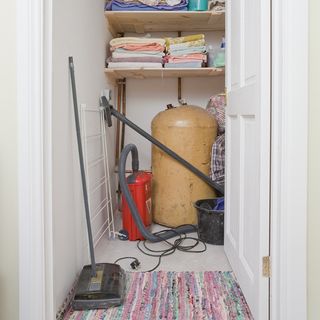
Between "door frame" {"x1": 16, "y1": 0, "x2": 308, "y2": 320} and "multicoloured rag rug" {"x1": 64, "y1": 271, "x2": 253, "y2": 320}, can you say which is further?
"multicoloured rag rug" {"x1": 64, "y1": 271, "x2": 253, "y2": 320}

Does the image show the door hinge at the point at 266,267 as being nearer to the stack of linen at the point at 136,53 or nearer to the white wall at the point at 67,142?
the white wall at the point at 67,142

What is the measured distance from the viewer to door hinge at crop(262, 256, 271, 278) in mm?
1320

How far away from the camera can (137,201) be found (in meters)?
2.53

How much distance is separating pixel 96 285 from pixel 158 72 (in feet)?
6.29

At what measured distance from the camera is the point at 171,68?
9.26 ft

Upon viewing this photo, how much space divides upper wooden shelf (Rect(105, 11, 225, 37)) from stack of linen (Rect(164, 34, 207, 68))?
0.19m

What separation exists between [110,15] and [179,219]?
1.70 meters
